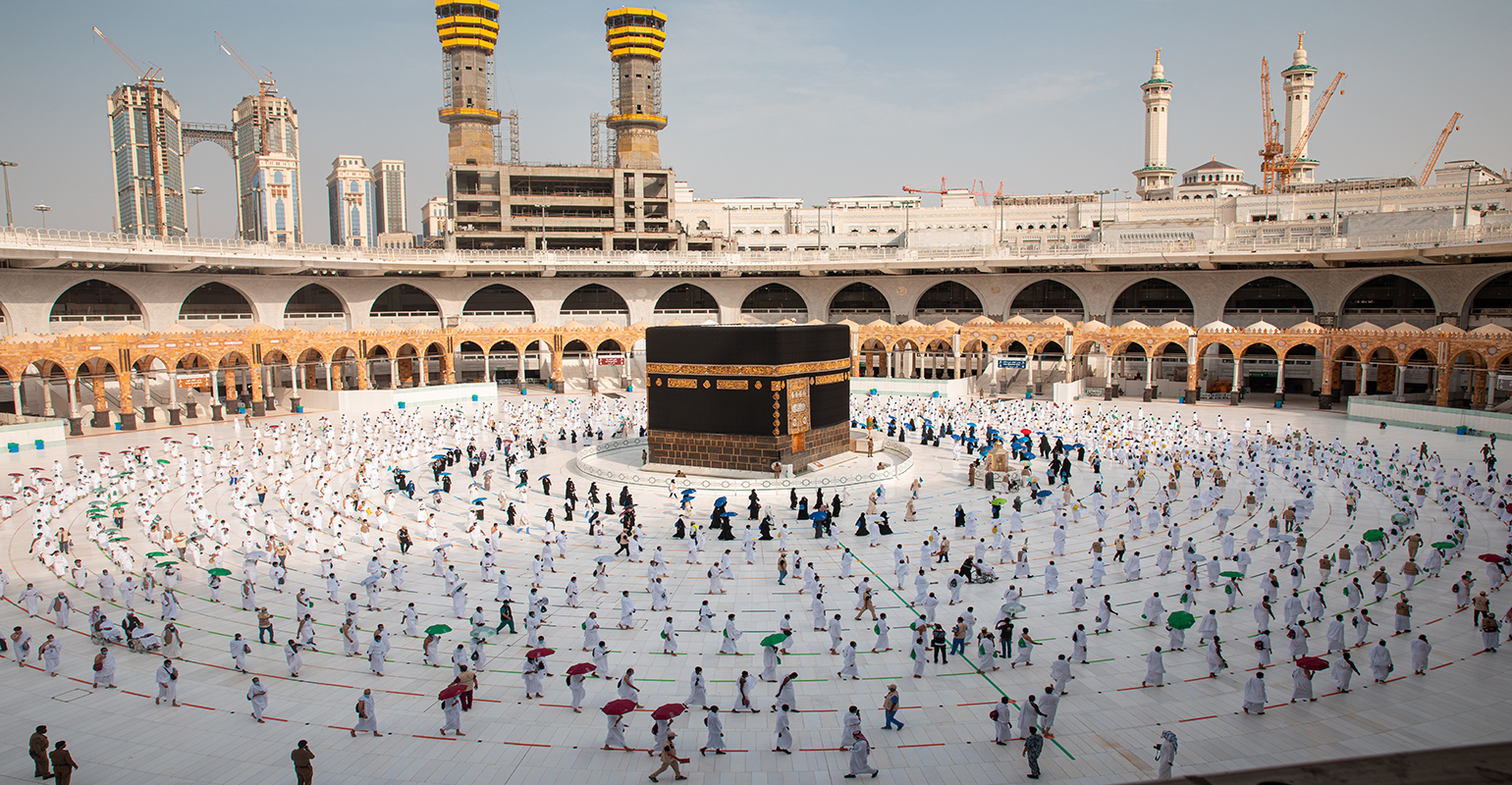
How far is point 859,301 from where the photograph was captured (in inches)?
2186

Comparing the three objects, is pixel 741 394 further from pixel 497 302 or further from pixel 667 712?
pixel 497 302

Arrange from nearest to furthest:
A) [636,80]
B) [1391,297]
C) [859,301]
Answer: [1391,297] < [859,301] < [636,80]

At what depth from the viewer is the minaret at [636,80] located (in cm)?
6353

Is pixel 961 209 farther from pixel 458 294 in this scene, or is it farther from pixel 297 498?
pixel 297 498

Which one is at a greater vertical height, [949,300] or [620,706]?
[949,300]

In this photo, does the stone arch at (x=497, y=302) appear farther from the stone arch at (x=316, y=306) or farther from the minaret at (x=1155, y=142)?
the minaret at (x=1155, y=142)

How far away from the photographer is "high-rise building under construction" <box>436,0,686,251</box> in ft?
193

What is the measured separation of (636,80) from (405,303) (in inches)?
1035

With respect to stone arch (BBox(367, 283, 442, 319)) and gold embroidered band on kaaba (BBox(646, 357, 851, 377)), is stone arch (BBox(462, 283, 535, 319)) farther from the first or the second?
gold embroidered band on kaaba (BBox(646, 357, 851, 377))

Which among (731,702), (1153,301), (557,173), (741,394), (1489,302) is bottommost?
(731,702)

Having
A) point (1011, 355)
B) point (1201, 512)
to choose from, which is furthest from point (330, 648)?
point (1011, 355)

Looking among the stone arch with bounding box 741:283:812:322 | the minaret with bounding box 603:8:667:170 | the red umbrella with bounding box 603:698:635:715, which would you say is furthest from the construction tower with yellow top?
the red umbrella with bounding box 603:698:635:715

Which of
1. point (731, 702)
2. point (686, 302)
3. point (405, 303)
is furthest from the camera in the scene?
point (686, 302)

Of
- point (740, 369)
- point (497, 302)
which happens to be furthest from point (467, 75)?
point (740, 369)
